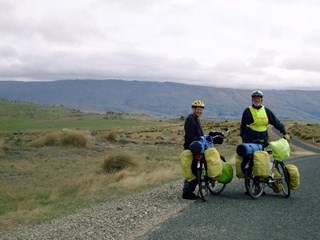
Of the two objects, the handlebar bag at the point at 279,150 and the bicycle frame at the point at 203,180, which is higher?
the handlebar bag at the point at 279,150

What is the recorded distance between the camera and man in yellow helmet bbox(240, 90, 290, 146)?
11484 mm

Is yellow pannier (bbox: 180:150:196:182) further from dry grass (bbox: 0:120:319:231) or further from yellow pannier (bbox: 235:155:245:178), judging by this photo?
dry grass (bbox: 0:120:319:231)

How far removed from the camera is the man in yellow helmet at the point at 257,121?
37.7 ft

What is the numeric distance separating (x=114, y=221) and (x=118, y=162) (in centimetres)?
1406

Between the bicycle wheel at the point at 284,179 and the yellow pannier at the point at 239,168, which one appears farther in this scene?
the bicycle wheel at the point at 284,179

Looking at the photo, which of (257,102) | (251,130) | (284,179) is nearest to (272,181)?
(284,179)

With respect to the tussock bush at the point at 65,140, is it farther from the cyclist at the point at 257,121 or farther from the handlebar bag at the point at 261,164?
the handlebar bag at the point at 261,164

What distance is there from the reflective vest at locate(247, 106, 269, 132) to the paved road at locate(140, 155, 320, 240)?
5.81 ft

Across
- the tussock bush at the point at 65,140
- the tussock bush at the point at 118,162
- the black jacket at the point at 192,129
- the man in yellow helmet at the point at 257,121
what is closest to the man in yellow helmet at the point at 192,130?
the black jacket at the point at 192,129

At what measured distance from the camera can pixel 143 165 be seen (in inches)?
955

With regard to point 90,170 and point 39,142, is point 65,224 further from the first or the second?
point 39,142

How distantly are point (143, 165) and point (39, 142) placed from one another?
18.4 meters

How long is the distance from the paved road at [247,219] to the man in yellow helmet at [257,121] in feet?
5.08

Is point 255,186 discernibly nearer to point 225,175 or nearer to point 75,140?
point 225,175
